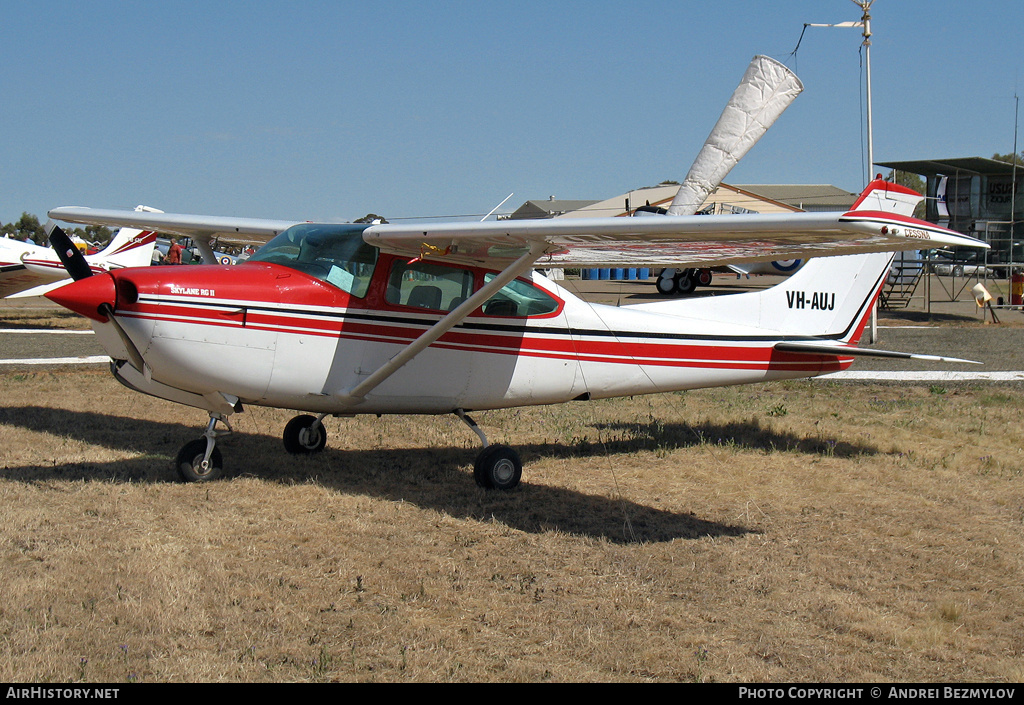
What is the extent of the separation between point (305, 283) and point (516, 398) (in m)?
2.03

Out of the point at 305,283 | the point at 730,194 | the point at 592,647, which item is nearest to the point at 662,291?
the point at 730,194

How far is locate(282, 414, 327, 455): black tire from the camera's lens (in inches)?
306

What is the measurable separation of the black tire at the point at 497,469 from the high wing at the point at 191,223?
10.2ft

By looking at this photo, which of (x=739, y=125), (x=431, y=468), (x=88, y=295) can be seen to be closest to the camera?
(x=88, y=295)

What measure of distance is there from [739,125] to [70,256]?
21653 millimetres

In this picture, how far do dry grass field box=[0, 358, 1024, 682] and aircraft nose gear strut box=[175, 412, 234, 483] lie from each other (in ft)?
0.52

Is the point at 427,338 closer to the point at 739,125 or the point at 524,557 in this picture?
the point at 524,557

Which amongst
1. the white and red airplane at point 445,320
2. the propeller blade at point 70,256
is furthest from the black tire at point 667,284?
the propeller blade at point 70,256

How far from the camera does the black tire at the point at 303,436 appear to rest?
25.5 ft

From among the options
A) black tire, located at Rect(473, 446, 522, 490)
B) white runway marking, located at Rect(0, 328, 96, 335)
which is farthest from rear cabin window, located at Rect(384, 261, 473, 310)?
white runway marking, located at Rect(0, 328, 96, 335)

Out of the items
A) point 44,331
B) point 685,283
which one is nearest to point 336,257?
point 44,331

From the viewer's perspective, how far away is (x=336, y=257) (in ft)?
21.5

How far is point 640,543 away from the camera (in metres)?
5.36

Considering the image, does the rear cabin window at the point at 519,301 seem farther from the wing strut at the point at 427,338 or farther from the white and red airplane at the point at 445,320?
the wing strut at the point at 427,338
